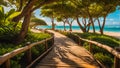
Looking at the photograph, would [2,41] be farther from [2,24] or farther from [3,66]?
[3,66]

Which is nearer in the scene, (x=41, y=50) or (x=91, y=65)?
(x=91, y=65)

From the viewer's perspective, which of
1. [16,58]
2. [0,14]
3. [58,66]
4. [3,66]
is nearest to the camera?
[3,66]

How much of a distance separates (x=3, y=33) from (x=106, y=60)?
233 inches

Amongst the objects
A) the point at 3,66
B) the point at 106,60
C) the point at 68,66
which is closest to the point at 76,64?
the point at 68,66

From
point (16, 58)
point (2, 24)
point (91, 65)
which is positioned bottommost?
point (91, 65)

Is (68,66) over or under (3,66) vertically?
under

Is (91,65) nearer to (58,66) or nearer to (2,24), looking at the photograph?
(58,66)

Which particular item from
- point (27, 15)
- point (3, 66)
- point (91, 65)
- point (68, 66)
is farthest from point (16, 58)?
point (27, 15)

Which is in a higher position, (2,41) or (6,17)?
(6,17)

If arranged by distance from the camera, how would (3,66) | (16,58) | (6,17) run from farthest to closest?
(6,17), (16,58), (3,66)

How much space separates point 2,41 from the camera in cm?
1355

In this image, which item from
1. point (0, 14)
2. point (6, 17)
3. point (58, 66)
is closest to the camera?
point (58, 66)

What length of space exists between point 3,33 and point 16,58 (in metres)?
4.86

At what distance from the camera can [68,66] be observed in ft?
34.8
